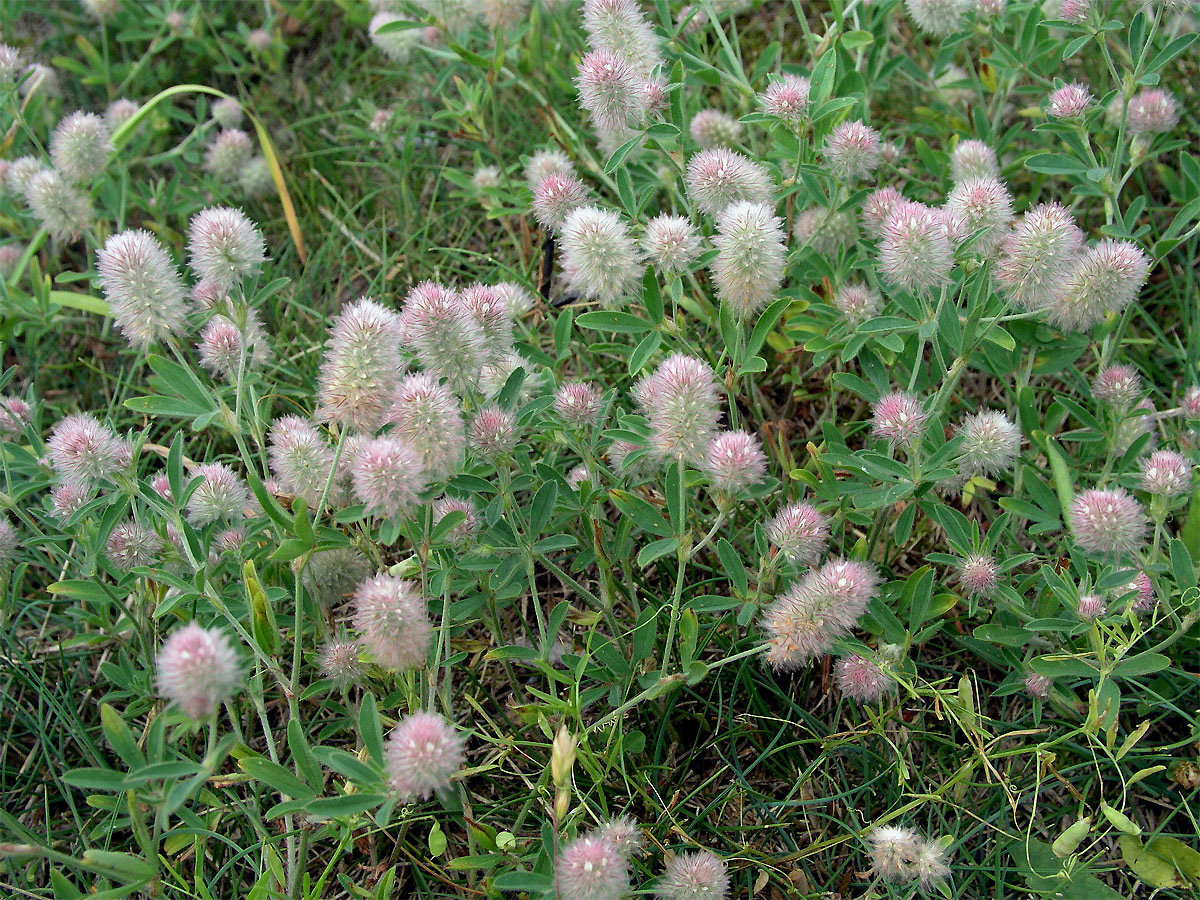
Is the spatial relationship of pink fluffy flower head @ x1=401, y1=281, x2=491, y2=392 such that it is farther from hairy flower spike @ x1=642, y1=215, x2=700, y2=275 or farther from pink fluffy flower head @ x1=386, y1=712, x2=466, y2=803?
pink fluffy flower head @ x1=386, y1=712, x2=466, y2=803

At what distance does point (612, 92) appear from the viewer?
2426 millimetres

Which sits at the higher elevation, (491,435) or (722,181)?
(722,181)

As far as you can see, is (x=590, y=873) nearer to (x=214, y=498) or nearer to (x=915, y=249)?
(x=214, y=498)

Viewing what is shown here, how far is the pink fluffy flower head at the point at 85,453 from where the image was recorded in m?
2.24

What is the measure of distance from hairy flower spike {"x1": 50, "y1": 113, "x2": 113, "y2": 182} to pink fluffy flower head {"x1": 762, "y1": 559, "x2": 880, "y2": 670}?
8.85 ft

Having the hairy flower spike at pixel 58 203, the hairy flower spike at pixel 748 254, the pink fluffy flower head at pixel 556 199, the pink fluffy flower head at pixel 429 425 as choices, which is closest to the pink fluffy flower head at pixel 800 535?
the hairy flower spike at pixel 748 254

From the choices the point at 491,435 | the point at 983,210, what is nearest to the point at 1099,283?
the point at 983,210

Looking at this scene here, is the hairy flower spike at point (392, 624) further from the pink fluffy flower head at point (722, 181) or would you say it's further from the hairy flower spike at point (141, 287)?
the pink fluffy flower head at point (722, 181)

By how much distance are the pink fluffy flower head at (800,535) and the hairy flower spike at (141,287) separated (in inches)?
55.5

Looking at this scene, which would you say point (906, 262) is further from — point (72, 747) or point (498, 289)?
point (72, 747)

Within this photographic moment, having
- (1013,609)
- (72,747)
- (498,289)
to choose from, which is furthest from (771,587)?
(72,747)

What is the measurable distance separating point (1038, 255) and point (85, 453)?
2.15m

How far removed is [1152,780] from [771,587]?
40.5 inches

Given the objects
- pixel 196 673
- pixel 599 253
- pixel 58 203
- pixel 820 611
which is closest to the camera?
pixel 196 673
